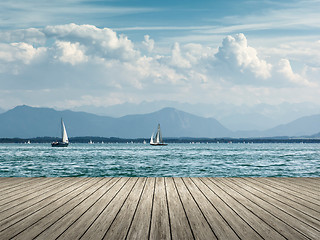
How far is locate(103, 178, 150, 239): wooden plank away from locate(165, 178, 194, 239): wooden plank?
0.35m

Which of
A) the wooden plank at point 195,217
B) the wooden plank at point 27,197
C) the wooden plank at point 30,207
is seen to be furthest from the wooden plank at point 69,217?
the wooden plank at point 195,217

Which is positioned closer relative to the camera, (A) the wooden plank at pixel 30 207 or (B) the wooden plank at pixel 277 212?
(B) the wooden plank at pixel 277 212

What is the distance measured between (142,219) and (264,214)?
1.64 metres

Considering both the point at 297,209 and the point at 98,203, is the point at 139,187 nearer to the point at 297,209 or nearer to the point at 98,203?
the point at 98,203

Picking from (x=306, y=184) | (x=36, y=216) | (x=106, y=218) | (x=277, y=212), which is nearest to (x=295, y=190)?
(x=306, y=184)

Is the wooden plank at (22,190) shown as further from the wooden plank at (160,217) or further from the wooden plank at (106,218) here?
the wooden plank at (160,217)

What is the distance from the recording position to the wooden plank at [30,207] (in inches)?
175

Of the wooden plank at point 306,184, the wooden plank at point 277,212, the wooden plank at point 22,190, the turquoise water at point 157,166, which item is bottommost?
the turquoise water at point 157,166

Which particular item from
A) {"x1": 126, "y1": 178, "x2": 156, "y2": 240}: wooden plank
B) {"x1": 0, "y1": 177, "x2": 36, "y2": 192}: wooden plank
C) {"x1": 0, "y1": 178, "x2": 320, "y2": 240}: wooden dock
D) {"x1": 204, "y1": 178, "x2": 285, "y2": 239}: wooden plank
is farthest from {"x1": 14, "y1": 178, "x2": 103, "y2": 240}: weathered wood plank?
{"x1": 204, "y1": 178, "x2": 285, "y2": 239}: wooden plank

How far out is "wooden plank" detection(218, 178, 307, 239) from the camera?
3844mm

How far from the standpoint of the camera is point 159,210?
500 cm

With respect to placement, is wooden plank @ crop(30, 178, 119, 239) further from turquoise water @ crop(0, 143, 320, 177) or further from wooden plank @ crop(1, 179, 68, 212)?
turquoise water @ crop(0, 143, 320, 177)

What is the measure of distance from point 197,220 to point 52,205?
2.27 m

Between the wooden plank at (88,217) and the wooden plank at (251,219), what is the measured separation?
187 cm
